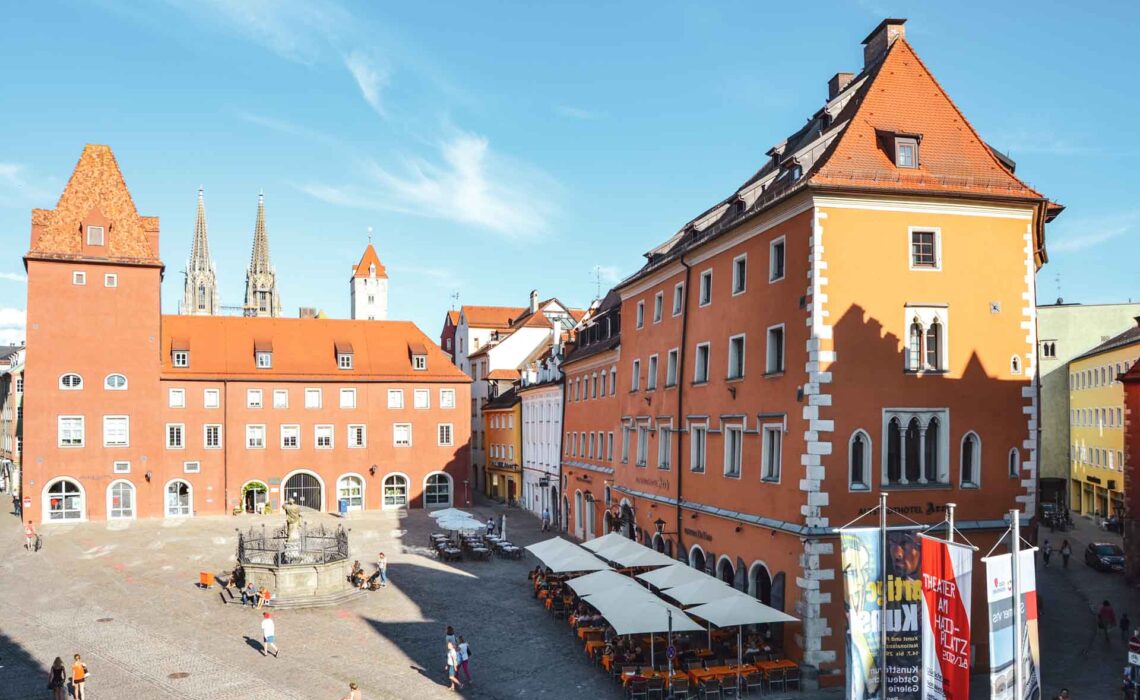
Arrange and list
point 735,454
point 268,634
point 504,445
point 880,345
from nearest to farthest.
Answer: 1. point 880,345
2. point 268,634
3. point 735,454
4. point 504,445

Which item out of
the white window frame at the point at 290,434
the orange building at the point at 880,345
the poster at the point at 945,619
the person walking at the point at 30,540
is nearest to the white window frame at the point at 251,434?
the white window frame at the point at 290,434

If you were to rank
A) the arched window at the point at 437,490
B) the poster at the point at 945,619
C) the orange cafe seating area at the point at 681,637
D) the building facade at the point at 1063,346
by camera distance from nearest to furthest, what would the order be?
the poster at the point at 945,619
the orange cafe seating area at the point at 681,637
the arched window at the point at 437,490
the building facade at the point at 1063,346

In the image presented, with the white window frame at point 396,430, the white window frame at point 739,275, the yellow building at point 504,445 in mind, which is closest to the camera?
the white window frame at point 739,275

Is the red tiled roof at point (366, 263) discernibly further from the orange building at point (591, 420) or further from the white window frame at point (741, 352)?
the white window frame at point (741, 352)

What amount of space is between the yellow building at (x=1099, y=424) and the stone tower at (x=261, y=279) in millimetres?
115731

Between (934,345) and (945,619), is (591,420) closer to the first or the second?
(934,345)

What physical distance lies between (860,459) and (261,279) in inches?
5232

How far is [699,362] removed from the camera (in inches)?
1257

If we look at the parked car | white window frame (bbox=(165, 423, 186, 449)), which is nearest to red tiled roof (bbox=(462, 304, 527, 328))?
white window frame (bbox=(165, 423, 186, 449))

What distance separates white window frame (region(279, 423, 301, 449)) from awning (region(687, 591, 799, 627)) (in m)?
42.5

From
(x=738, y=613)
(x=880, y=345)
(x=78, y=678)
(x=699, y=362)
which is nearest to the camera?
(x=78, y=678)

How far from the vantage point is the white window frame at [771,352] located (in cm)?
2531

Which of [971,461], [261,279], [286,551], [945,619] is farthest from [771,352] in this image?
[261,279]

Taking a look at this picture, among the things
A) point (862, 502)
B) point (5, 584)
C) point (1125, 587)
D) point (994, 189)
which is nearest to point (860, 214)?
point (994, 189)
